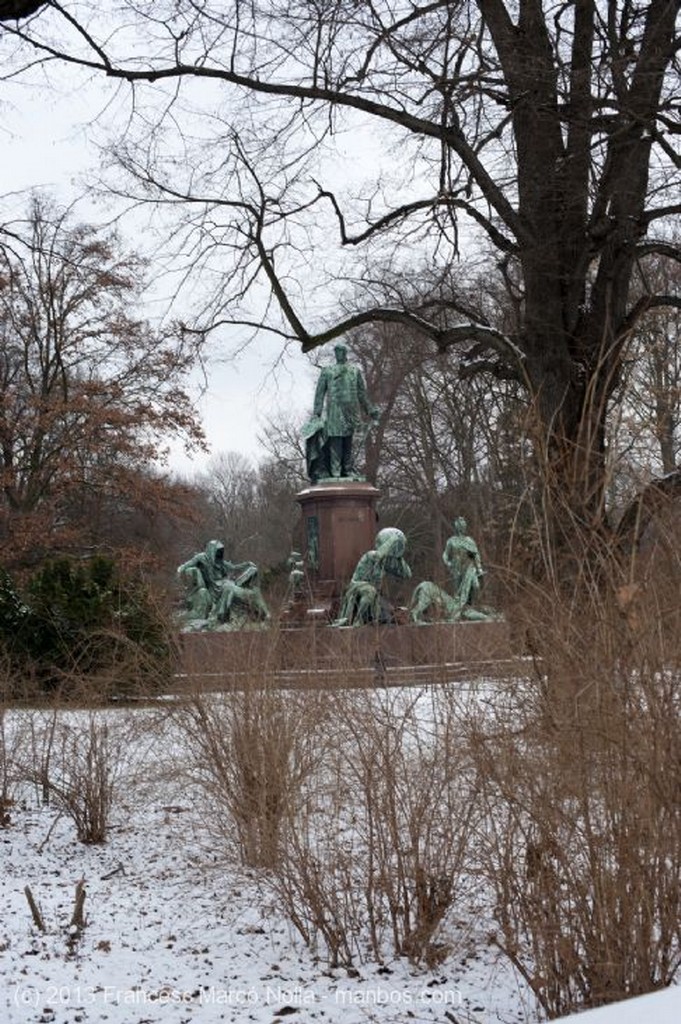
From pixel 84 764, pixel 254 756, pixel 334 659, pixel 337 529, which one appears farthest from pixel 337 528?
pixel 334 659

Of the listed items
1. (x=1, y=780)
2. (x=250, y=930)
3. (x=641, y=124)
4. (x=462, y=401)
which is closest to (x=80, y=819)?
(x=1, y=780)

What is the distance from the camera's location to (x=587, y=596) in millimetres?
4723

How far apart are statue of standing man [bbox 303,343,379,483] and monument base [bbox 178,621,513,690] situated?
1233cm

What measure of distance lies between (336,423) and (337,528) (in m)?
2.00

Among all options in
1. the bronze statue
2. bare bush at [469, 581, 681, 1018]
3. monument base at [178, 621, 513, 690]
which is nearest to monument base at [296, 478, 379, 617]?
the bronze statue

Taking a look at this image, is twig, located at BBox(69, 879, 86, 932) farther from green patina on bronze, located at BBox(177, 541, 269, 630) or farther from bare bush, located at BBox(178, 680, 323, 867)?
green patina on bronze, located at BBox(177, 541, 269, 630)

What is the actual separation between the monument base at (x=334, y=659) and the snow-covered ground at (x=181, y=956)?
1.87ft

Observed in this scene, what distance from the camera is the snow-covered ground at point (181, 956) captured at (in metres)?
5.46

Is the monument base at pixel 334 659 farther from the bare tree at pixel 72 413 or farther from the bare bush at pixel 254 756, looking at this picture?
the bare tree at pixel 72 413

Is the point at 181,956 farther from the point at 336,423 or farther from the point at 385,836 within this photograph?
the point at 336,423

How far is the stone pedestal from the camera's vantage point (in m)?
19.8

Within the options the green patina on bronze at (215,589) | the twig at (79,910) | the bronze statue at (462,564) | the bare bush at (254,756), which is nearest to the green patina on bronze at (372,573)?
the bronze statue at (462,564)

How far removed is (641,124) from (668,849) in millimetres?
6663

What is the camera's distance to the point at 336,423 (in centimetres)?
2092
